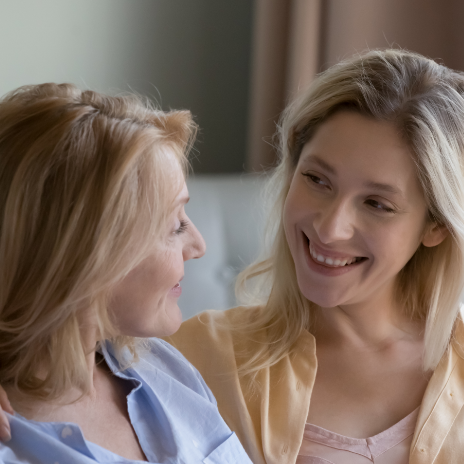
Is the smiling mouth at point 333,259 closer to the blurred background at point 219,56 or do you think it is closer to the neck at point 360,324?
the neck at point 360,324

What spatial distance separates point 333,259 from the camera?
116 centimetres

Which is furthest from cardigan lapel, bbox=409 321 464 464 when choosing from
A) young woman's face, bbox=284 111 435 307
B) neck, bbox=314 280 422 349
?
young woman's face, bbox=284 111 435 307

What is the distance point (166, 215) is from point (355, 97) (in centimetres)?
51

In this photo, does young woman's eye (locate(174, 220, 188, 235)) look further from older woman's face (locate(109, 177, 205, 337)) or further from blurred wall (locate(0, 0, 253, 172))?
blurred wall (locate(0, 0, 253, 172))

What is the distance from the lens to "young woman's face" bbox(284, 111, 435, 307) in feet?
3.59

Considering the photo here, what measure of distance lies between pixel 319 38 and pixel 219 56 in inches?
14.9

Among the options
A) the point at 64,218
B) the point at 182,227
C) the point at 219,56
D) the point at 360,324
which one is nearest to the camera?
the point at 64,218

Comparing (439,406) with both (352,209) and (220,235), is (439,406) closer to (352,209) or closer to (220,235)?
(352,209)

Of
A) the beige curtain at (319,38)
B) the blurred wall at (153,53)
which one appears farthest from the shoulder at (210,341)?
the beige curtain at (319,38)

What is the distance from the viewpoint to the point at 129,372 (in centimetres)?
99

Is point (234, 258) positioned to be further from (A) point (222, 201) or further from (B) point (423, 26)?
(B) point (423, 26)

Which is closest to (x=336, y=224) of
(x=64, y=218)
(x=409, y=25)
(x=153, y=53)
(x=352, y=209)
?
(x=352, y=209)

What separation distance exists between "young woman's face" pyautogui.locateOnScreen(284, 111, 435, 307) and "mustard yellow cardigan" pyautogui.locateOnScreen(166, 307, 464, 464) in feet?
0.59

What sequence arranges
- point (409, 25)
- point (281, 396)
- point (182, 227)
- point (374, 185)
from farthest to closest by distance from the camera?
point (409, 25) → point (281, 396) → point (374, 185) → point (182, 227)
